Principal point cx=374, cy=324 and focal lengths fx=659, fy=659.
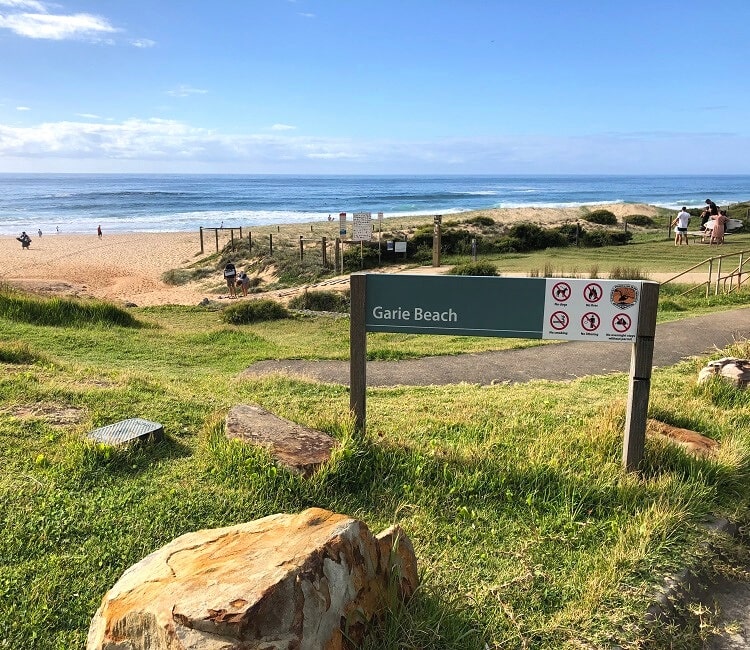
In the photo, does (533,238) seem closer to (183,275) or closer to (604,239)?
(604,239)

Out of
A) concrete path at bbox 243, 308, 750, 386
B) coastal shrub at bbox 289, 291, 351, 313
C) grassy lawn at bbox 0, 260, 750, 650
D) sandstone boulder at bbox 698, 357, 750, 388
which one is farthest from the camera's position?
coastal shrub at bbox 289, 291, 351, 313

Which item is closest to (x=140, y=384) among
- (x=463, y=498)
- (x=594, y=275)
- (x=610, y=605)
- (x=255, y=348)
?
(x=463, y=498)

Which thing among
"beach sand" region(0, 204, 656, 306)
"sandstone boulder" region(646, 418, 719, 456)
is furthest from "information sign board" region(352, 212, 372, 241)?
"sandstone boulder" region(646, 418, 719, 456)

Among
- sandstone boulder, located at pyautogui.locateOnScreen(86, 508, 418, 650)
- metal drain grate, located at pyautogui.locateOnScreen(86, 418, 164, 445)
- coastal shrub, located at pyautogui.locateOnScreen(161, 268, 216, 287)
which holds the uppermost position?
sandstone boulder, located at pyautogui.locateOnScreen(86, 508, 418, 650)

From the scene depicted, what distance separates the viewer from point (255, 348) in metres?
11.2

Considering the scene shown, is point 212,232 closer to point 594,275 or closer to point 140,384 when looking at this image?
point 594,275

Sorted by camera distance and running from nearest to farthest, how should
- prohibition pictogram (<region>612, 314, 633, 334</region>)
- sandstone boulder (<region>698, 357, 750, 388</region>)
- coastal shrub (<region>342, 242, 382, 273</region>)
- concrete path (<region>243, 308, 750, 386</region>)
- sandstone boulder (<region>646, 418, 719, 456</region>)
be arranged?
prohibition pictogram (<region>612, 314, 633, 334</region>)
sandstone boulder (<region>646, 418, 719, 456</region>)
sandstone boulder (<region>698, 357, 750, 388</region>)
concrete path (<region>243, 308, 750, 386</region>)
coastal shrub (<region>342, 242, 382, 273</region>)

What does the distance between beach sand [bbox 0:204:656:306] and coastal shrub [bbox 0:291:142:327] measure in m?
7.53

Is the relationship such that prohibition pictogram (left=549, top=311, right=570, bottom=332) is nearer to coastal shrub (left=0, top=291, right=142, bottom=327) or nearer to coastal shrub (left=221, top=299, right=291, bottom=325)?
coastal shrub (left=0, top=291, right=142, bottom=327)

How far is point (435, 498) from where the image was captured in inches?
144

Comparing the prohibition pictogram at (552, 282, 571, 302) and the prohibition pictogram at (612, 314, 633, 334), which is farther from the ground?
the prohibition pictogram at (552, 282, 571, 302)

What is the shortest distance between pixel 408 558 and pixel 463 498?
98 cm

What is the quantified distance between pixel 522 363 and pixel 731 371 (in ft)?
10.2

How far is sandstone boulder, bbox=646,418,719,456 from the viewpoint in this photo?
14.2 ft
